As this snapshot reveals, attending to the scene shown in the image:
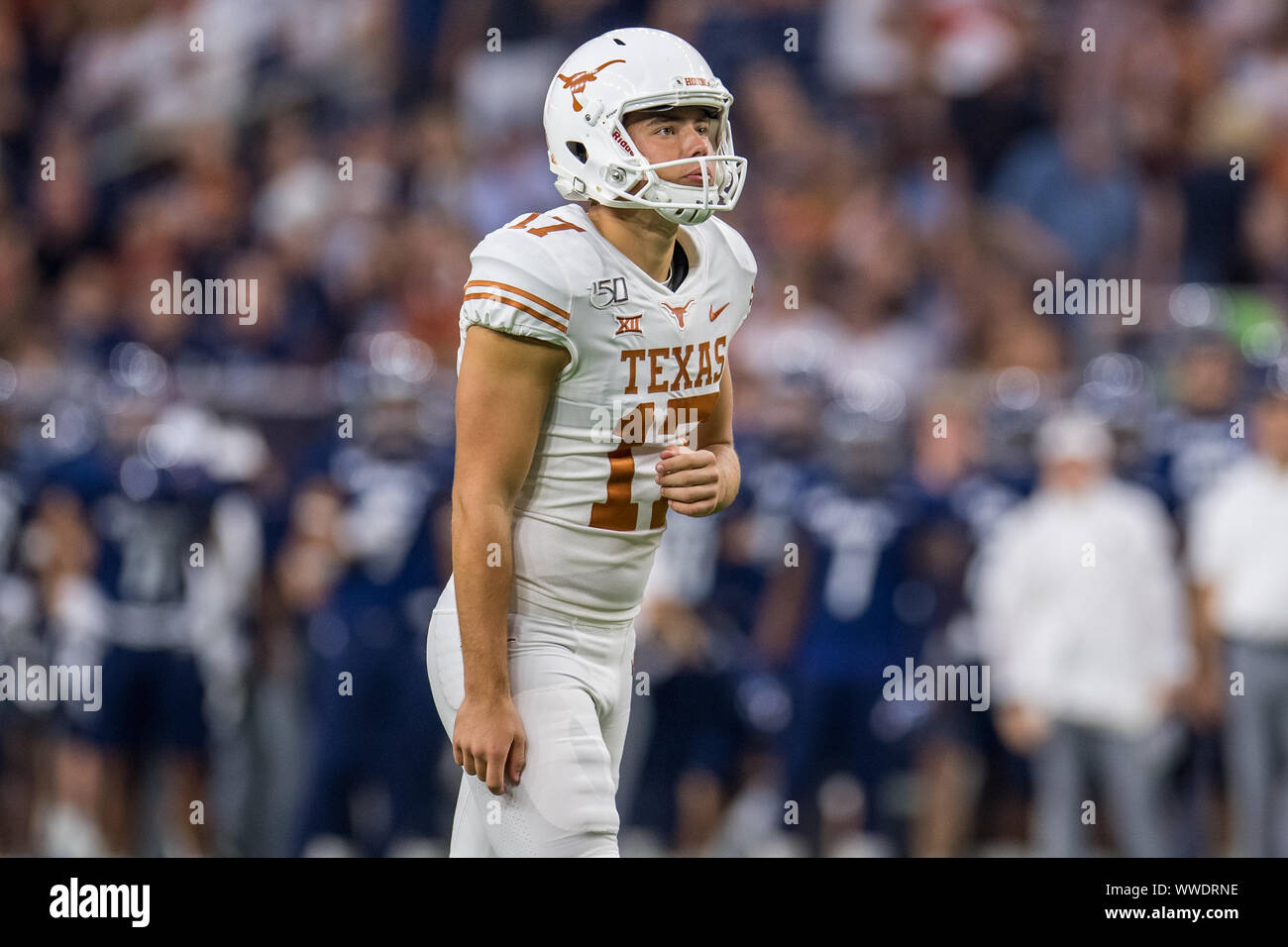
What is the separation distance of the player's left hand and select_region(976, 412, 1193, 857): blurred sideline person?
3.67m

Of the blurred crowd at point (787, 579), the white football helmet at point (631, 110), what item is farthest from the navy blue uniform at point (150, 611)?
the white football helmet at point (631, 110)

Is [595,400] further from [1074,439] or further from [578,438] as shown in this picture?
[1074,439]

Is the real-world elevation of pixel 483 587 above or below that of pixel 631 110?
below

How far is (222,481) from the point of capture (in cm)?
650

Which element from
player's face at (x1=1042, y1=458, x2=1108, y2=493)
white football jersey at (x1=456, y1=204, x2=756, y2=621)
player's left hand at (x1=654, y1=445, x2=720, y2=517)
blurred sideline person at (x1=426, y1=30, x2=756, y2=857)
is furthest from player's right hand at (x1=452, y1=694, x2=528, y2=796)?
player's face at (x1=1042, y1=458, x2=1108, y2=493)

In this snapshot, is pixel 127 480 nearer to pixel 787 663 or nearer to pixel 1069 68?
pixel 787 663

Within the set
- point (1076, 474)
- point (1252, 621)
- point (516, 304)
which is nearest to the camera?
point (516, 304)

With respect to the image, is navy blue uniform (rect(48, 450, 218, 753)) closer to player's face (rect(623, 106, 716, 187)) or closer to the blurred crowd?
the blurred crowd

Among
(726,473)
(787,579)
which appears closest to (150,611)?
(787,579)

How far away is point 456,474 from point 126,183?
672 cm

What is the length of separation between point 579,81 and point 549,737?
44.5 inches

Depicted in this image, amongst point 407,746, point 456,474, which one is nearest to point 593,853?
point 456,474

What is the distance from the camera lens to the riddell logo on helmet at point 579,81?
2918 mm

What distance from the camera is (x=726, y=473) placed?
3.10 meters
